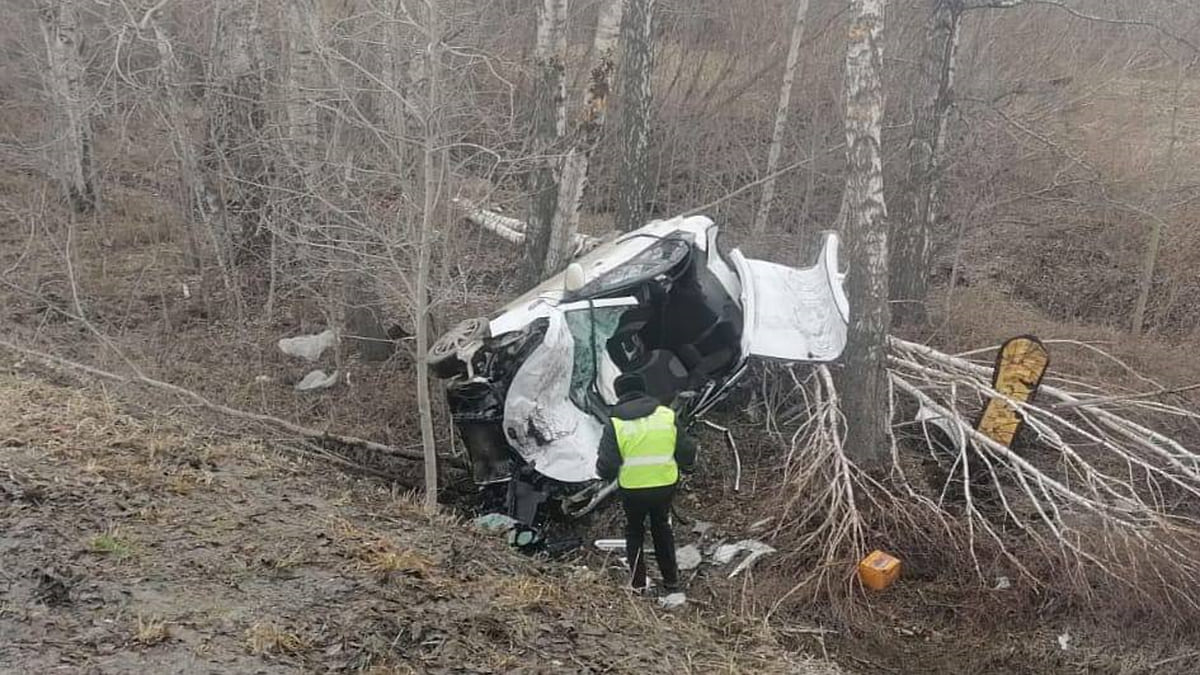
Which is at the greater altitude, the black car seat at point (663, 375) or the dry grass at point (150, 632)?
the black car seat at point (663, 375)

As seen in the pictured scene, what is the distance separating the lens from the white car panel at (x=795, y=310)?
750 centimetres

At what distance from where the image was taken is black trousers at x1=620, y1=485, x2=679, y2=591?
5.84 meters

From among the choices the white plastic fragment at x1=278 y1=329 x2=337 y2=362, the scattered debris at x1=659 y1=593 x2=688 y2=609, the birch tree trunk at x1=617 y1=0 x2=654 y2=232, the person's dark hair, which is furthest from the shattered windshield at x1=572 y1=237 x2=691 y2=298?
the white plastic fragment at x1=278 y1=329 x2=337 y2=362

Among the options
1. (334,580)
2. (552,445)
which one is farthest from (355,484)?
(334,580)

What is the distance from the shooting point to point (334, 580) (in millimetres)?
4703

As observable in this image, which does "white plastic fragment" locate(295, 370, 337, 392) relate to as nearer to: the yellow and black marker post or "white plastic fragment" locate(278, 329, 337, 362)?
"white plastic fragment" locate(278, 329, 337, 362)

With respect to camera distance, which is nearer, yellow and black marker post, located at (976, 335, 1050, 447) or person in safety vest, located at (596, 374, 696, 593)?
person in safety vest, located at (596, 374, 696, 593)

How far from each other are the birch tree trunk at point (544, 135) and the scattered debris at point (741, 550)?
12.8 ft

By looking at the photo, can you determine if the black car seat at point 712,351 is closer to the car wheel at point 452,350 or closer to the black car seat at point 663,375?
the black car seat at point 663,375

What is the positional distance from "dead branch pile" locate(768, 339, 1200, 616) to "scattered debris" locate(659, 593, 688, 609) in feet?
2.40

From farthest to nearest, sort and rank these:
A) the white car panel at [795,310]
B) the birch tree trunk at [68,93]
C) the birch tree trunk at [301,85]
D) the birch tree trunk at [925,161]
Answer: the birch tree trunk at [68,93] < the birch tree trunk at [925,161] < the birch tree trunk at [301,85] < the white car panel at [795,310]

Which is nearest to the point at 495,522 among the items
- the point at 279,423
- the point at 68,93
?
the point at 279,423

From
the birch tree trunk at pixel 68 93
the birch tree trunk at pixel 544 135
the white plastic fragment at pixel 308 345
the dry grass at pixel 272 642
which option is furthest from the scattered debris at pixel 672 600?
the birch tree trunk at pixel 68 93

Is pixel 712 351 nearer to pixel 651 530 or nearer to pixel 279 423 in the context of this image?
pixel 651 530
